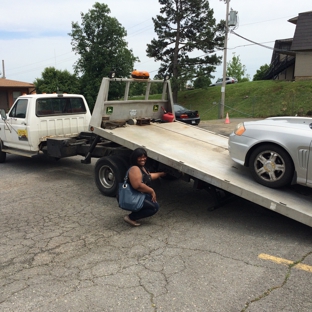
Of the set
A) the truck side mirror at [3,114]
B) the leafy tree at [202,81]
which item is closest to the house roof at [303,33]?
the leafy tree at [202,81]

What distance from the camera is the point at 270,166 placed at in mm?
4680

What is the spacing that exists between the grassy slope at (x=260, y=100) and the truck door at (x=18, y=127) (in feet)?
63.7

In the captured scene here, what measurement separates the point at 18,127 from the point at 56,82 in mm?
28832

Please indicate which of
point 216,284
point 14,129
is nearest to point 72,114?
point 14,129

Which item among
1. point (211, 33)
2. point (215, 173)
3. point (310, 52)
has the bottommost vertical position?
point (215, 173)

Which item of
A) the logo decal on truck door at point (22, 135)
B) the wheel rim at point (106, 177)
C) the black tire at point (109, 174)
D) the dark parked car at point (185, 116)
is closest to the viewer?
the black tire at point (109, 174)

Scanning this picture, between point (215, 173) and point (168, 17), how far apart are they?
31410 mm

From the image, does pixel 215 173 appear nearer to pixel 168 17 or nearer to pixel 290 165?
pixel 290 165

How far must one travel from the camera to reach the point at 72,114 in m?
8.95

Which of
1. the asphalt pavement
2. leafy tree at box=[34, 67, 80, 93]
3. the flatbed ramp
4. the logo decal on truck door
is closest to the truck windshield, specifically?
the logo decal on truck door

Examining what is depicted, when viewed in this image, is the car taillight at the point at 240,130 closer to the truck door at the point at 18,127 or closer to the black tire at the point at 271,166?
the black tire at the point at 271,166

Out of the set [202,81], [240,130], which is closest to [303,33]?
[202,81]

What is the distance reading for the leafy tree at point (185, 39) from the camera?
1294 inches

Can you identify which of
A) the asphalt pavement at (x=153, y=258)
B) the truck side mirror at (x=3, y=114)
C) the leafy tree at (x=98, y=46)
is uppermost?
the leafy tree at (x=98, y=46)
